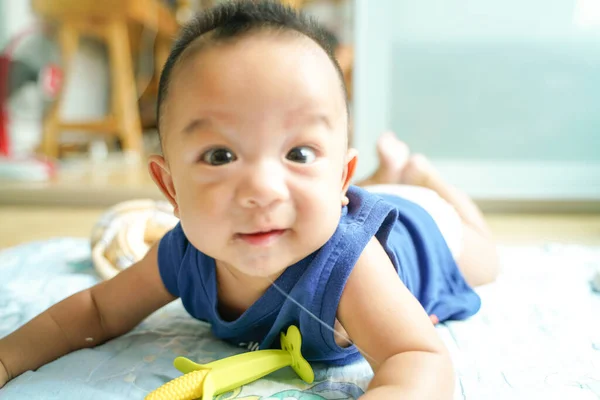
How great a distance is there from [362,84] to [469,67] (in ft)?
1.37

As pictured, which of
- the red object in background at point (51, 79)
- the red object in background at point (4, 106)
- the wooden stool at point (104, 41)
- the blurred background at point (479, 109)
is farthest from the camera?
the wooden stool at point (104, 41)

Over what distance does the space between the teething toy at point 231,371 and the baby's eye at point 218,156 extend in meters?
0.23

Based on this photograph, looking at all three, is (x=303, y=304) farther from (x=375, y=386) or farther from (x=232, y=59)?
(x=232, y=59)

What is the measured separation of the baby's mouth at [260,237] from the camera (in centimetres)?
57

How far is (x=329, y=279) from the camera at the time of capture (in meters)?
0.65

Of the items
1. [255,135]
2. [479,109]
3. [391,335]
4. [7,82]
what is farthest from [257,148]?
[7,82]

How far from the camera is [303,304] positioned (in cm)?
66

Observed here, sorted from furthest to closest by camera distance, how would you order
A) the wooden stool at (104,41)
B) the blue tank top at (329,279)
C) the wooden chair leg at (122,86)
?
the wooden chair leg at (122,86)
the wooden stool at (104,41)
the blue tank top at (329,279)

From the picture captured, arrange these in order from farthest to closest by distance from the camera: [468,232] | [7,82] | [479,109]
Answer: [7,82]
[479,109]
[468,232]

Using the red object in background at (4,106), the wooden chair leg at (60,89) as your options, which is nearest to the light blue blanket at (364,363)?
the red object in background at (4,106)

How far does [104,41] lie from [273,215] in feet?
10.9

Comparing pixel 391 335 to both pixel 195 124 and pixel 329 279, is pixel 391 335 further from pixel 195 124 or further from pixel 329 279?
pixel 195 124

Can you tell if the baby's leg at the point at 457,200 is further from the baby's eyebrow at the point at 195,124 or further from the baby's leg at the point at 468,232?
the baby's eyebrow at the point at 195,124

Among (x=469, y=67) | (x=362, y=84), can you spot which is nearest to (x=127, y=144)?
(x=362, y=84)
